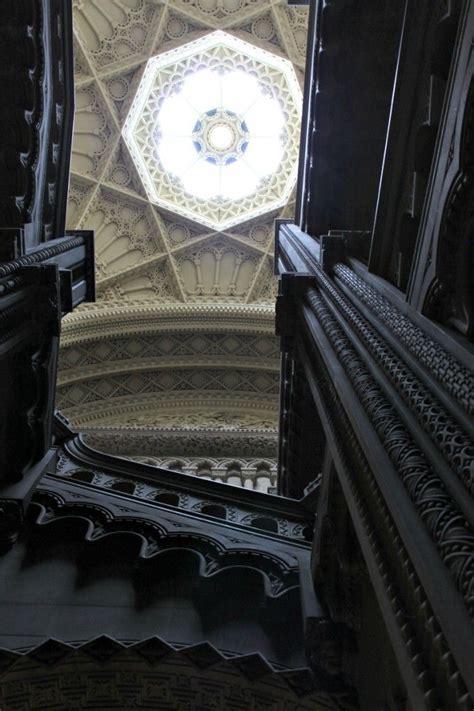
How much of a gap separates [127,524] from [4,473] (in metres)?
1.24

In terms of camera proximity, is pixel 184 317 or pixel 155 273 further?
pixel 155 273

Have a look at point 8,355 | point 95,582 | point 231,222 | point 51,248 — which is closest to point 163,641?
point 95,582

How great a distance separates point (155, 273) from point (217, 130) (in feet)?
18.8

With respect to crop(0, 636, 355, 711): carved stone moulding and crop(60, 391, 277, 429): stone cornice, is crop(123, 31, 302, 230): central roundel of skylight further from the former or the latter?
crop(0, 636, 355, 711): carved stone moulding

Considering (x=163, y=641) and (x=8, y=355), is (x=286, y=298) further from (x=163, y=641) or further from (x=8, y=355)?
(x=163, y=641)

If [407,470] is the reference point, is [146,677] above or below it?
below

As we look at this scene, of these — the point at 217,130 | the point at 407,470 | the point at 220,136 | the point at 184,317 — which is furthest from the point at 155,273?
the point at 407,470

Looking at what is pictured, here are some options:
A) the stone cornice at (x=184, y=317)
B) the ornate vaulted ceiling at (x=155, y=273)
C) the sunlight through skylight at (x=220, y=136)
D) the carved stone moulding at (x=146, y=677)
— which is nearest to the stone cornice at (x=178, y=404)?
the ornate vaulted ceiling at (x=155, y=273)

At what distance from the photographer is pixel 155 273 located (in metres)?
19.9

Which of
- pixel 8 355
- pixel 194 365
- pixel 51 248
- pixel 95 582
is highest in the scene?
pixel 51 248

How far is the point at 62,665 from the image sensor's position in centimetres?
424

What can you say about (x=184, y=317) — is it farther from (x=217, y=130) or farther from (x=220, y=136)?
(x=217, y=130)

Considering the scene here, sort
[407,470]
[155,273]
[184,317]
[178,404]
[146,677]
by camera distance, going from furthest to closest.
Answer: [155,273] → [184,317] → [178,404] → [146,677] → [407,470]

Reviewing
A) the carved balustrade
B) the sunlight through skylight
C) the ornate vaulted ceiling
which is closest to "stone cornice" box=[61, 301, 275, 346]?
the ornate vaulted ceiling
